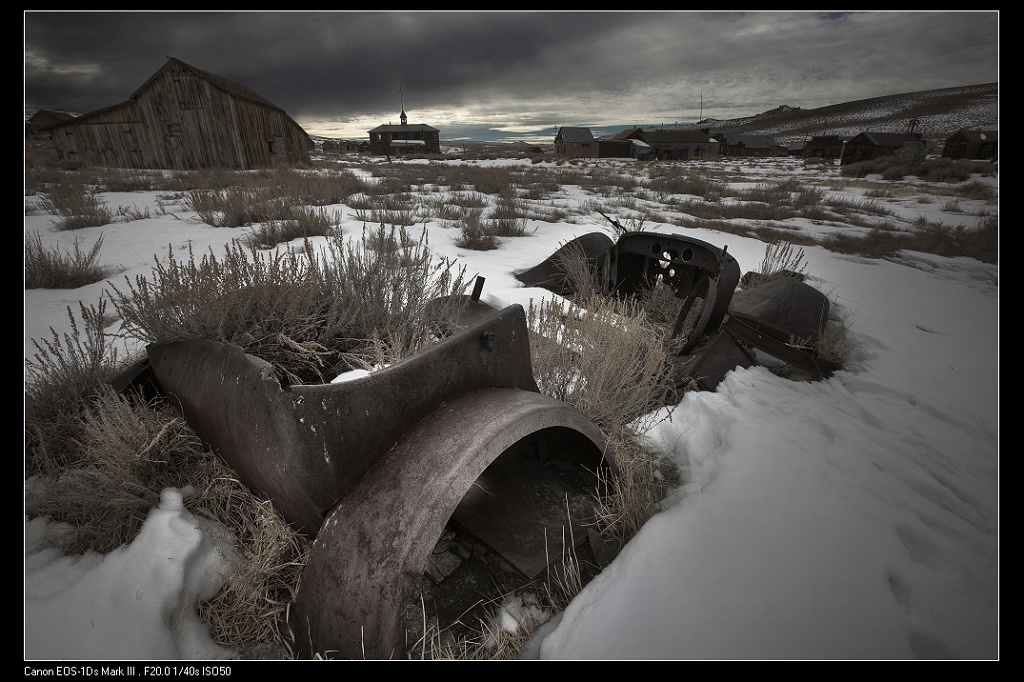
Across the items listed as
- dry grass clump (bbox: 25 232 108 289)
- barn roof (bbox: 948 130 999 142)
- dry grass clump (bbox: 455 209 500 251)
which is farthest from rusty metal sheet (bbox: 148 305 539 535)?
barn roof (bbox: 948 130 999 142)

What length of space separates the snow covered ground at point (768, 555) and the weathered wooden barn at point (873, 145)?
3868cm

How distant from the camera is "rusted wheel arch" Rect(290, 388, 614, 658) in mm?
1120

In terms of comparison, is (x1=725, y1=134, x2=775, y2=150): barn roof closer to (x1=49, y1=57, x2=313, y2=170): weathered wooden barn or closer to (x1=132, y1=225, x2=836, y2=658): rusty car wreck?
(x1=49, y1=57, x2=313, y2=170): weathered wooden barn

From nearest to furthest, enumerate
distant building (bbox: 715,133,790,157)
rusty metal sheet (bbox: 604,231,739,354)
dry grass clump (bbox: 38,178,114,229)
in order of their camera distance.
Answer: rusty metal sheet (bbox: 604,231,739,354) < dry grass clump (bbox: 38,178,114,229) < distant building (bbox: 715,133,790,157)

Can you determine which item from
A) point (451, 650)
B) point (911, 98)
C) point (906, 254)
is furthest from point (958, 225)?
point (911, 98)

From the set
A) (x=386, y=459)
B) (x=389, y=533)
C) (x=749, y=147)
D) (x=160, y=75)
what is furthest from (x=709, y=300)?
(x=749, y=147)

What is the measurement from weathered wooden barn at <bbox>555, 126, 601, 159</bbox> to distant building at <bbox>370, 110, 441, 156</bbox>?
53.8ft

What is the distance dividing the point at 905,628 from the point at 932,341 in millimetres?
4448

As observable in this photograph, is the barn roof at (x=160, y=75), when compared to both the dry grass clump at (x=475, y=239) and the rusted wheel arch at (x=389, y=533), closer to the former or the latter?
the dry grass clump at (x=475, y=239)

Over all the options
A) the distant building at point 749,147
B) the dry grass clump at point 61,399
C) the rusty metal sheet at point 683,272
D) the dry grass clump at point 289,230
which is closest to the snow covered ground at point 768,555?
the dry grass clump at point 61,399

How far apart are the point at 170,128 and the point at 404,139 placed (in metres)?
43.7

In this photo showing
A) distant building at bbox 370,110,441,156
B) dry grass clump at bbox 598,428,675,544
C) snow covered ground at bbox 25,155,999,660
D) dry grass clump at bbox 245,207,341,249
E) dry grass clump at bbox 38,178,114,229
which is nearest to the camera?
snow covered ground at bbox 25,155,999,660

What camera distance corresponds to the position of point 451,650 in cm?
142

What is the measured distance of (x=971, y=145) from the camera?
30.3 metres
